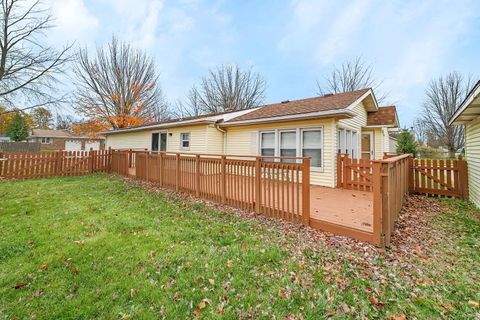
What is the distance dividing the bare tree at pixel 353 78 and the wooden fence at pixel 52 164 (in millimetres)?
23335

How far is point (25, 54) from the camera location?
43.2 feet

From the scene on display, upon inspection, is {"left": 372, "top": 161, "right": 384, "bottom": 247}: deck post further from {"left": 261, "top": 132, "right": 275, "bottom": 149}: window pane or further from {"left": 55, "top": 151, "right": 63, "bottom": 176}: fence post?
{"left": 55, "top": 151, "right": 63, "bottom": 176}: fence post

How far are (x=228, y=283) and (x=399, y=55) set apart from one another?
21.1 metres

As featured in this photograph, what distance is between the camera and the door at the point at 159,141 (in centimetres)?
1360

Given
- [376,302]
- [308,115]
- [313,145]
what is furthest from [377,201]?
[313,145]

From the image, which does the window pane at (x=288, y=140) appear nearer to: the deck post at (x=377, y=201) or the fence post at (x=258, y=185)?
the fence post at (x=258, y=185)

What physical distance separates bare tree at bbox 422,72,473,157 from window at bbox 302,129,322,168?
20663mm

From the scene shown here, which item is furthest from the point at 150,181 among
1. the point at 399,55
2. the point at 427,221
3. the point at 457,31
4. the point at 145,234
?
the point at 399,55

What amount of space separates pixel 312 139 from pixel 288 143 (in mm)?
1012

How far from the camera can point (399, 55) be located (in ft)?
56.0

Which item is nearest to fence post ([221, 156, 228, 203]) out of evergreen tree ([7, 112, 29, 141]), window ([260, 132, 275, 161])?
window ([260, 132, 275, 161])

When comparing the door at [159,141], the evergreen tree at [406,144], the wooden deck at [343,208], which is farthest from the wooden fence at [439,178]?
the evergreen tree at [406,144]

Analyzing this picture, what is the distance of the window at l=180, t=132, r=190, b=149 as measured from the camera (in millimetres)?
12227

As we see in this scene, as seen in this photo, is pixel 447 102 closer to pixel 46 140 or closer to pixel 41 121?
pixel 46 140
